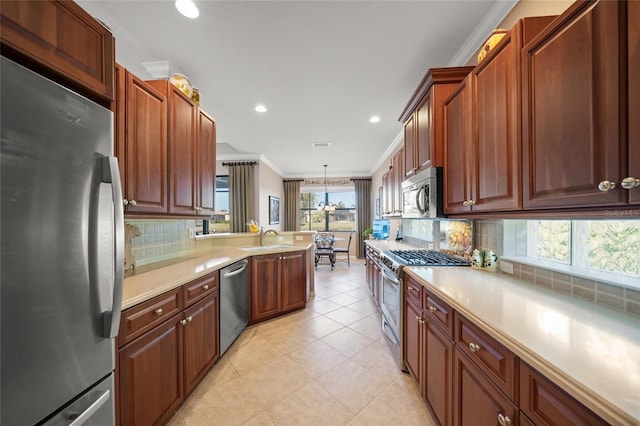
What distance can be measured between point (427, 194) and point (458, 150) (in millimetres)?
430

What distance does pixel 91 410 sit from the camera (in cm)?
85

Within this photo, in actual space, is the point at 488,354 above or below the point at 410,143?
below

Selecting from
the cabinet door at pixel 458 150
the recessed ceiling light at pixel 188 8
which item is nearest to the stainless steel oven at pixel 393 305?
the cabinet door at pixel 458 150

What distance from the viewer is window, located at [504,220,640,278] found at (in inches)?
40.8

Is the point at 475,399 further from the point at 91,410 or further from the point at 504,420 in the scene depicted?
the point at 91,410

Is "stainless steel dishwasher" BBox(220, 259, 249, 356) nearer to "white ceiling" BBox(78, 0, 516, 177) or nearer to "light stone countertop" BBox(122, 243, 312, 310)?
"light stone countertop" BBox(122, 243, 312, 310)

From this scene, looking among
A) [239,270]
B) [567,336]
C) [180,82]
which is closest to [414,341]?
[567,336]

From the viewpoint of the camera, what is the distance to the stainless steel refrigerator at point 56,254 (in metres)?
0.65

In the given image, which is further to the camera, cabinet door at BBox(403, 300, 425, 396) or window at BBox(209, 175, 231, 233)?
window at BBox(209, 175, 231, 233)

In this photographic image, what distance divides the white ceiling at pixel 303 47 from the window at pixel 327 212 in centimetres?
481

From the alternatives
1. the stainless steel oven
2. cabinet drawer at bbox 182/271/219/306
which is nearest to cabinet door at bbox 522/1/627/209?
the stainless steel oven

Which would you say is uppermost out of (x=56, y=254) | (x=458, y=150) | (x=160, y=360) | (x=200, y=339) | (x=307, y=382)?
(x=458, y=150)

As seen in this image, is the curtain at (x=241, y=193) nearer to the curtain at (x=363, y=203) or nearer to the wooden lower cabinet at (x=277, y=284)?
the wooden lower cabinet at (x=277, y=284)

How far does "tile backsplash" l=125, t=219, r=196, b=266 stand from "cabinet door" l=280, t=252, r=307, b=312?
1.16m
